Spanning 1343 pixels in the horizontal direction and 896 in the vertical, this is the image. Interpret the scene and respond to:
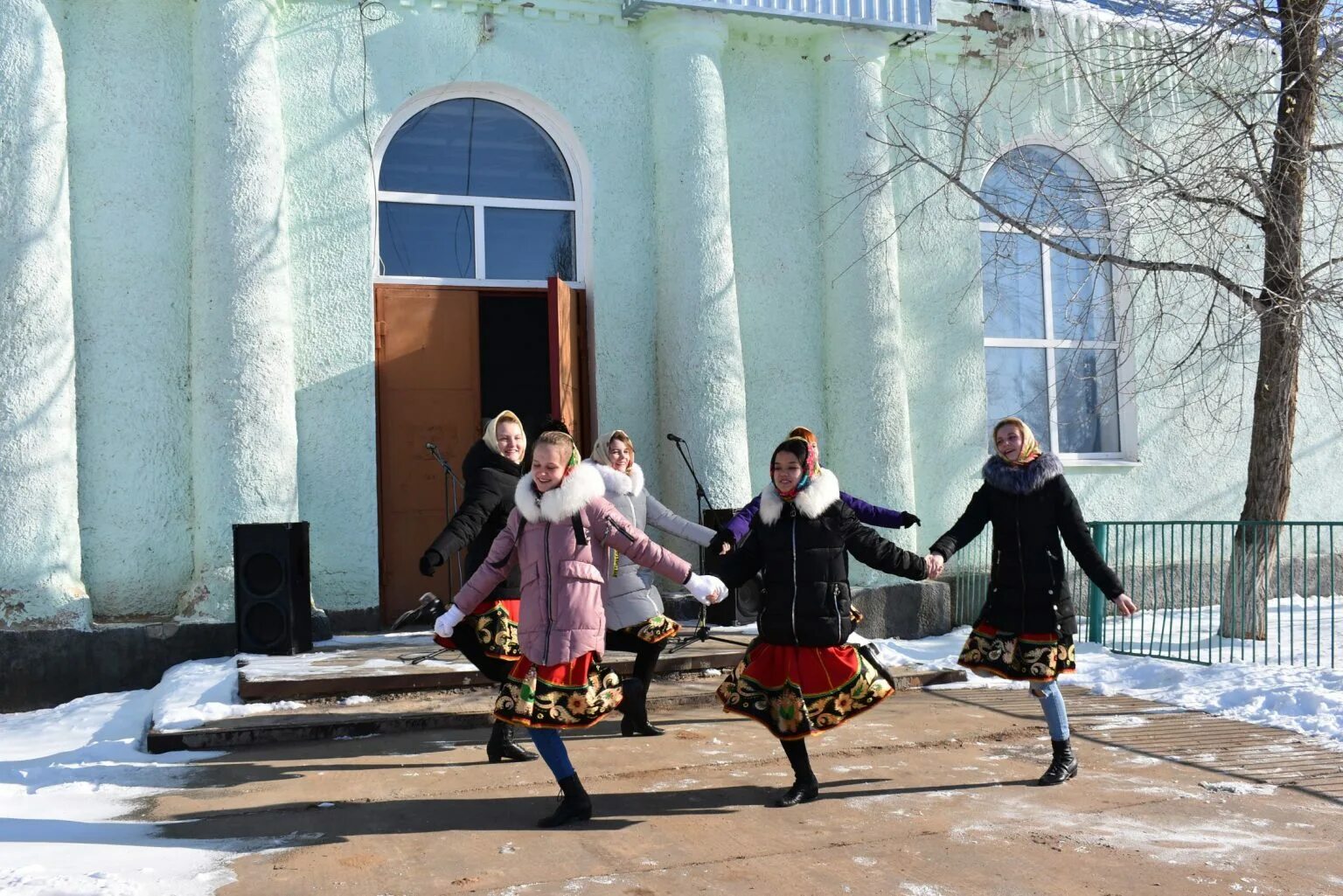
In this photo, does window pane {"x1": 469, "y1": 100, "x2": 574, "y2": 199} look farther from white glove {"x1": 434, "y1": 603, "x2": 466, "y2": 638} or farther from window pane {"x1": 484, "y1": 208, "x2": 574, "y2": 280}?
white glove {"x1": 434, "y1": 603, "x2": 466, "y2": 638}

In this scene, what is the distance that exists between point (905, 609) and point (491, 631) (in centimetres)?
563

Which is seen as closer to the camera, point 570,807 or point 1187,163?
point 570,807

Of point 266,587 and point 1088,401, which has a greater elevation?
point 1088,401

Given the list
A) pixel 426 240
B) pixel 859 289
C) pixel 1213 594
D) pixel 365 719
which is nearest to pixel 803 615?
pixel 365 719

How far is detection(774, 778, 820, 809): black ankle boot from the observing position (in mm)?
5254

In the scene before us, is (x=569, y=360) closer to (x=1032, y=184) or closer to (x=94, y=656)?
(x=94, y=656)

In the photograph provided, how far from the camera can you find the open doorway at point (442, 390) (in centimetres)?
988

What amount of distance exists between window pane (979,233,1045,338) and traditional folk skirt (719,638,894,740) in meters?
7.10

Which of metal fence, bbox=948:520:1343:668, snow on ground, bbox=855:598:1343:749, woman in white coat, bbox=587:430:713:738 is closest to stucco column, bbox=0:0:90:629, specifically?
woman in white coat, bbox=587:430:713:738

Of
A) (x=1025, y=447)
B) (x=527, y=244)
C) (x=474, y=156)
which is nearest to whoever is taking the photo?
(x=1025, y=447)

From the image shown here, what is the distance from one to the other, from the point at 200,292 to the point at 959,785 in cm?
654

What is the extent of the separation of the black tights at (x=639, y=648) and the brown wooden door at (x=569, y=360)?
3.24m

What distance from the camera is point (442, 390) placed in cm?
1012

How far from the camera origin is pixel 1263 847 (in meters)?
4.57
